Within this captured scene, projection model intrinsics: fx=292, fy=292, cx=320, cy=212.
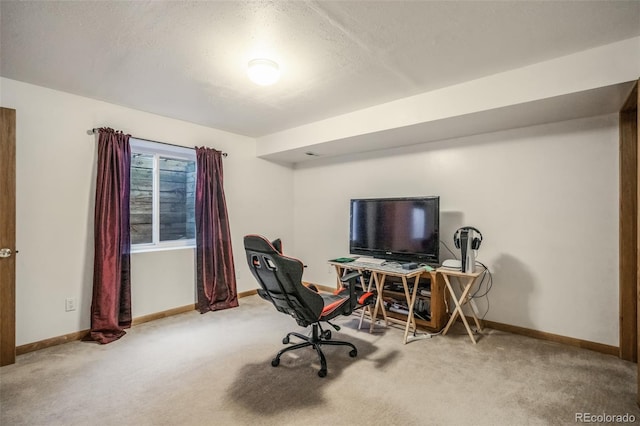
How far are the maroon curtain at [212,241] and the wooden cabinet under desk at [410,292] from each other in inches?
61.9

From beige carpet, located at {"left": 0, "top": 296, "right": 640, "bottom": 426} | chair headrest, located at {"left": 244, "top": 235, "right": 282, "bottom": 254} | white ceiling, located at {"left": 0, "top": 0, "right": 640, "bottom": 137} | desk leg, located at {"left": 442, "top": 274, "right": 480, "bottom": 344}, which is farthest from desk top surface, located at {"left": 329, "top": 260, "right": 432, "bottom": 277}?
white ceiling, located at {"left": 0, "top": 0, "right": 640, "bottom": 137}

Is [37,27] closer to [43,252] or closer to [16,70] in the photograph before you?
[16,70]

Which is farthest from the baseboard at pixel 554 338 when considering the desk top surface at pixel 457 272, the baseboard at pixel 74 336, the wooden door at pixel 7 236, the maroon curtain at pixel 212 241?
the wooden door at pixel 7 236

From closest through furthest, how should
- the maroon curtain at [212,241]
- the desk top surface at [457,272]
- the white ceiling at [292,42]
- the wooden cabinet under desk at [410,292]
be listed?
the white ceiling at [292,42]
the desk top surface at [457,272]
the wooden cabinet under desk at [410,292]
the maroon curtain at [212,241]

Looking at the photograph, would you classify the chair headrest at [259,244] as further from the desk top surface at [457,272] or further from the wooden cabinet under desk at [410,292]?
the desk top surface at [457,272]

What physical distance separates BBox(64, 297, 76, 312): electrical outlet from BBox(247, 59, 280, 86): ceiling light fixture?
9.10 feet

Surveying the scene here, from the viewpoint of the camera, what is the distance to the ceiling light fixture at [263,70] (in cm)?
218

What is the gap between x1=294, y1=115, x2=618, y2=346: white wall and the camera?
2605 millimetres

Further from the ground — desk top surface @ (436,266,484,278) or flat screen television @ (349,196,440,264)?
flat screen television @ (349,196,440,264)

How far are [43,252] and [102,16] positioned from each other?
2.24 metres

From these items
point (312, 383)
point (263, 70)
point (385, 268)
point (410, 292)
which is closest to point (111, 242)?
point (263, 70)

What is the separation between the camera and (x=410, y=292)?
3150mm

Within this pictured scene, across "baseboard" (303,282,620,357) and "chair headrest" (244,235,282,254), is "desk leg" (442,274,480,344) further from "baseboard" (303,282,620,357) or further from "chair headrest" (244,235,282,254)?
"chair headrest" (244,235,282,254)

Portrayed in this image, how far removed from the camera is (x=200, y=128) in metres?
3.92
